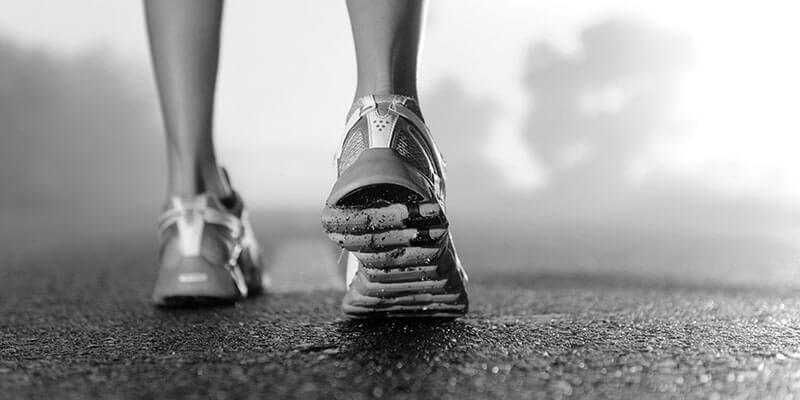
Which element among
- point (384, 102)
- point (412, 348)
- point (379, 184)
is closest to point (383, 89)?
point (384, 102)

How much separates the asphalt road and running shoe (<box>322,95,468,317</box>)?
0.14 feet

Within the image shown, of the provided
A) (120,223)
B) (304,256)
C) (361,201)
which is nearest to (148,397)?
(361,201)

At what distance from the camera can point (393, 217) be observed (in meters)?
0.88

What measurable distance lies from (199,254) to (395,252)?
0.53 metres

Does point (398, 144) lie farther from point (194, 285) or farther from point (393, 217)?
point (194, 285)

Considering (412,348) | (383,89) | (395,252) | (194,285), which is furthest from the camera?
(194,285)

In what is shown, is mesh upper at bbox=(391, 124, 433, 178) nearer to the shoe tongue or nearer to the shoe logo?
the shoe tongue

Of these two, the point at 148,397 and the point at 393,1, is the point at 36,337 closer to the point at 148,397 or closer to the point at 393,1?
the point at 148,397

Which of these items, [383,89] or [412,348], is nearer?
[412,348]

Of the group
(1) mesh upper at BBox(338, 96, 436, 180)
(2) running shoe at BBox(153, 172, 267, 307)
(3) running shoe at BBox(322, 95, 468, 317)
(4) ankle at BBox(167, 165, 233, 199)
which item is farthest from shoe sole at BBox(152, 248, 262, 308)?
(1) mesh upper at BBox(338, 96, 436, 180)

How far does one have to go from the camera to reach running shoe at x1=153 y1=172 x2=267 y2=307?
128 cm

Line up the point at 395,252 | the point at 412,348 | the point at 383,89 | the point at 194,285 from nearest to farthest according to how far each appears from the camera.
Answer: the point at 412,348, the point at 395,252, the point at 383,89, the point at 194,285

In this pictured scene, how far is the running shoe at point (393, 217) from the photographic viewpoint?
88 centimetres

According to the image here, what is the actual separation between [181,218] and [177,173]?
0.29ft
